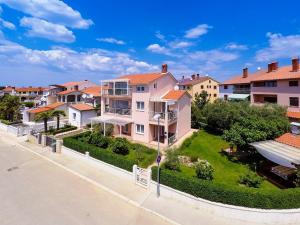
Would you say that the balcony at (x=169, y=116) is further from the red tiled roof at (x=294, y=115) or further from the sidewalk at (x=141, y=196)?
the red tiled roof at (x=294, y=115)

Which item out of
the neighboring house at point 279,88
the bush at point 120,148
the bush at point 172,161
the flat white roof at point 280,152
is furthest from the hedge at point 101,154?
the neighboring house at point 279,88

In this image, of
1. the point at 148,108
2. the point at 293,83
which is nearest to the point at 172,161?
the point at 148,108

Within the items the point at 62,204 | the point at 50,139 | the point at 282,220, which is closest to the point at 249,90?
the point at 282,220

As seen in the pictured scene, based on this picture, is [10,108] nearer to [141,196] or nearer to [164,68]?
[164,68]

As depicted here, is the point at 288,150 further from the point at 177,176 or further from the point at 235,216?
the point at 177,176

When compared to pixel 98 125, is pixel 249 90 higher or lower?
higher
